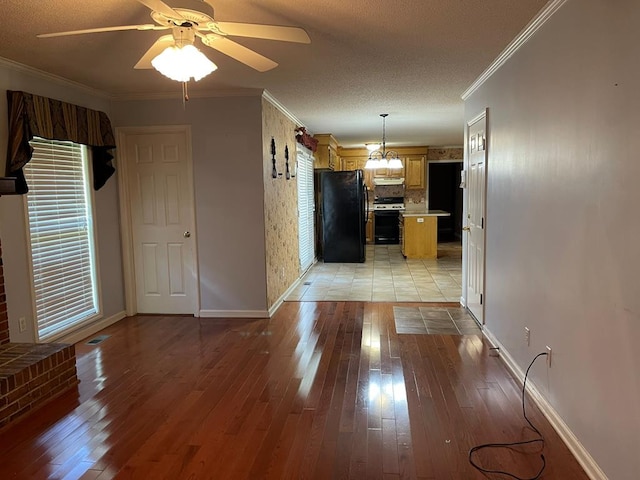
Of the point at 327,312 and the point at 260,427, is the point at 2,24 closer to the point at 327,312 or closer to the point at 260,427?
the point at 260,427

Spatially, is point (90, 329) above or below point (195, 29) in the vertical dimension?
below

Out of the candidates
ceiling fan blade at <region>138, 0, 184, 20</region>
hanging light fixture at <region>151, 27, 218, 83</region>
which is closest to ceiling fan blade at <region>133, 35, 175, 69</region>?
hanging light fixture at <region>151, 27, 218, 83</region>

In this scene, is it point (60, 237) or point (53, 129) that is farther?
point (60, 237)

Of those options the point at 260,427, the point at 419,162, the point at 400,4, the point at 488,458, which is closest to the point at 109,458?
the point at 260,427

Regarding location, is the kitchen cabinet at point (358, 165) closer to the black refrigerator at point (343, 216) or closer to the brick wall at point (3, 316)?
the black refrigerator at point (343, 216)

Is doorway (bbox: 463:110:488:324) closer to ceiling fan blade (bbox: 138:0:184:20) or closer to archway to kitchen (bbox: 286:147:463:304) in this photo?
archway to kitchen (bbox: 286:147:463:304)

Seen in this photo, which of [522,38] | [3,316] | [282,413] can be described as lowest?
[282,413]

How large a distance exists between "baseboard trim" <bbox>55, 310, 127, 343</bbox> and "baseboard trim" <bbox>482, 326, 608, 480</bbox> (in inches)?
142

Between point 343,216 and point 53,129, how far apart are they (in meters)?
5.08

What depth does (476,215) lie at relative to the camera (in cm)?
436

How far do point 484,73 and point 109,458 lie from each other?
12.6 ft

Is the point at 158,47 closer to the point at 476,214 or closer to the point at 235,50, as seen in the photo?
the point at 235,50

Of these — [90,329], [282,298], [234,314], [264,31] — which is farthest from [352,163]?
[264,31]

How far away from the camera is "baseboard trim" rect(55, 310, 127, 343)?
12.9ft
